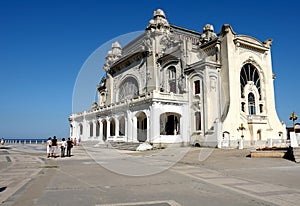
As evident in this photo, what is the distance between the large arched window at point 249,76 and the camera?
1437 inches

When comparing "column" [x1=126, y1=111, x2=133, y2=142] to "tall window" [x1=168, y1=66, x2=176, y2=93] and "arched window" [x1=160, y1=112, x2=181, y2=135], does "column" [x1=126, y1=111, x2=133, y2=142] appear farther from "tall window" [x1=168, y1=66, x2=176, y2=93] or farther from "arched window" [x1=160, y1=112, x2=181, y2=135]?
"tall window" [x1=168, y1=66, x2=176, y2=93]

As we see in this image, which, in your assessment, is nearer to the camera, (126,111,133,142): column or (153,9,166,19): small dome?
(126,111,133,142): column

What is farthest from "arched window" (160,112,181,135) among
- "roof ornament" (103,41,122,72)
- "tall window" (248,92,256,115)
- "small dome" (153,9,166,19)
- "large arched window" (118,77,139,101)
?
"roof ornament" (103,41,122,72)

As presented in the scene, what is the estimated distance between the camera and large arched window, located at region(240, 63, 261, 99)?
1437 inches

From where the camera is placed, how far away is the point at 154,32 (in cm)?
4191

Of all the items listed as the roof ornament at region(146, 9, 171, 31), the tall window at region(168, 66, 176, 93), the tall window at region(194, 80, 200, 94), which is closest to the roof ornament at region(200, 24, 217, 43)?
the roof ornament at region(146, 9, 171, 31)

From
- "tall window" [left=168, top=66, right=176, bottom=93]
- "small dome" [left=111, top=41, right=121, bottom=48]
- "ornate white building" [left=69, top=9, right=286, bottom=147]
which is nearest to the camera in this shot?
"ornate white building" [left=69, top=9, right=286, bottom=147]

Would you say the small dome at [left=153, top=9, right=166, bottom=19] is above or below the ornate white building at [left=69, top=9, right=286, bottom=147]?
above

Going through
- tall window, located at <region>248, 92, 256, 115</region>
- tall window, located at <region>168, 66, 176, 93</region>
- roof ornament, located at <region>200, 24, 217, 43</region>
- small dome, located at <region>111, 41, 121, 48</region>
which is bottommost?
tall window, located at <region>248, 92, 256, 115</region>

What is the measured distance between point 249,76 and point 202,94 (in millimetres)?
8904

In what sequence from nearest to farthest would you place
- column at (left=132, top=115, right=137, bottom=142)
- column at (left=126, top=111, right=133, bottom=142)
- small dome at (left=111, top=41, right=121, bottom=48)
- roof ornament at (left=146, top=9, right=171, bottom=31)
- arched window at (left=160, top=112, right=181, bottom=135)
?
column at (left=132, top=115, right=137, bottom=142), column at (left=126, top=111, right=133, bottom=142), arched window at (left=160, top=112, right=181, bottom=135), roof ornament at (left=146, top=9, right=171, bottom=31), small dome at (left=111, top=41, right=121, bottom=48)

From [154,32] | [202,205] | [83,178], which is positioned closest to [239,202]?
[202,205]

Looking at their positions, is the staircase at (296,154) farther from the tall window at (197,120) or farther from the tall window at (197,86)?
the tall window at (197,86)

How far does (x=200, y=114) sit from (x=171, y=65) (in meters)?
9.21
